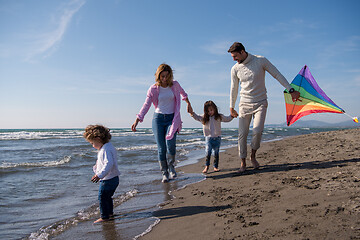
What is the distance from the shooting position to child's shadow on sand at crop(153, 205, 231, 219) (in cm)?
281

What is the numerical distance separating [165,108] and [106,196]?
1.95m

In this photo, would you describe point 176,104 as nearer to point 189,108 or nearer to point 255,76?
point 189,108

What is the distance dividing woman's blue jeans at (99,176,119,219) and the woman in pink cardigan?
150cm

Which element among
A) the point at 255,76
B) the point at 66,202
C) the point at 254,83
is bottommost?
the point at 66,202

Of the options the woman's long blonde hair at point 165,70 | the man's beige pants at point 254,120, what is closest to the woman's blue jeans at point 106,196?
the woman's long blonde hair at point 165,70

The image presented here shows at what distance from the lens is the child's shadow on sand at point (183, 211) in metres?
2.81

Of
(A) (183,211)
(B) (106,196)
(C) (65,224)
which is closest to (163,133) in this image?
(B) (106,196)

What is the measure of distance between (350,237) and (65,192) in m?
4.38

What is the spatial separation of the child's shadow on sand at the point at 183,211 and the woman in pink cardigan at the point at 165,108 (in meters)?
1.65

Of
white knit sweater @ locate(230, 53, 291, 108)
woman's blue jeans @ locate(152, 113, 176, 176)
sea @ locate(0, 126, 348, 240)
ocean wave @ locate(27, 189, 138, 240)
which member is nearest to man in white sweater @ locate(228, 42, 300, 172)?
white knit sweater @ locate(230, 53, 291, 108)

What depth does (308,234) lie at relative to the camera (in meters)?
1.83

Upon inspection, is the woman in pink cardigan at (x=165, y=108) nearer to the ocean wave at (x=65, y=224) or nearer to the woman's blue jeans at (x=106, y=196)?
the ocean wave at (x=65, y=224)

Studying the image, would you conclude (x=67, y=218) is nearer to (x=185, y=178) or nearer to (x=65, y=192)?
(x=65, y=192)

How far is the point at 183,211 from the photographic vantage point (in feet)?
9.73
